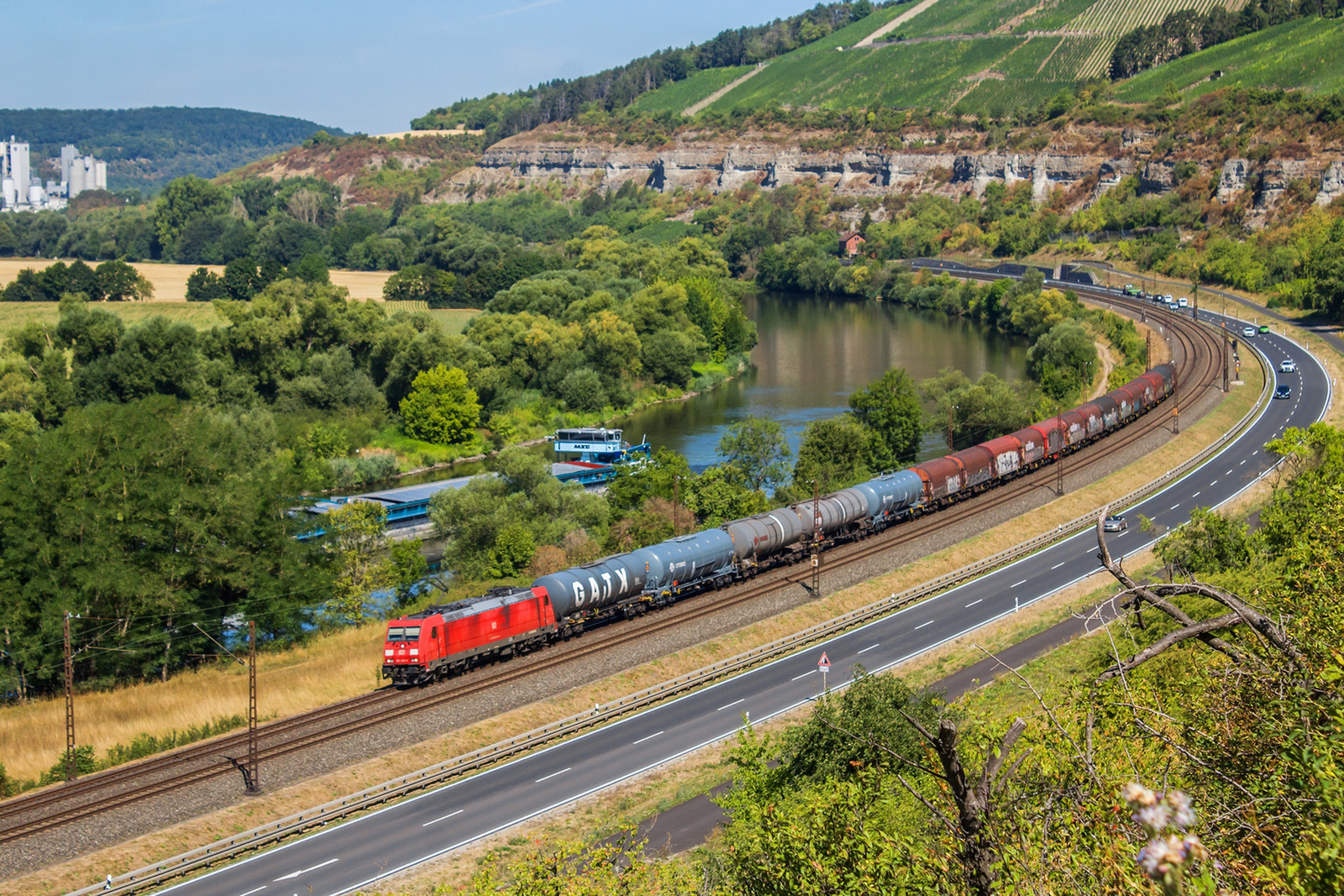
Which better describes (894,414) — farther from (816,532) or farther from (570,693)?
(570,693)

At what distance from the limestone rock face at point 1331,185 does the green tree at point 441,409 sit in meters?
117

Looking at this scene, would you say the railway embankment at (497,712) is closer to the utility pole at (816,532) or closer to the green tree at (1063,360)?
the utility pole at (816,532)

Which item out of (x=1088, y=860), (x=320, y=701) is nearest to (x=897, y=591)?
(x=320, y=701)

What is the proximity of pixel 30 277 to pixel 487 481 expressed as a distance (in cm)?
11743

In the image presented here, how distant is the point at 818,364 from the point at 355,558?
237ft

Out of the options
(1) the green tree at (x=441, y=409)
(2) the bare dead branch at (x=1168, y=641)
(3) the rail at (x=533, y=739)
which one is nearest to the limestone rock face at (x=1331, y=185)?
(3) the rail at (x=533, y=739)

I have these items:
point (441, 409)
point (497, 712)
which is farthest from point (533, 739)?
point (441, 409)

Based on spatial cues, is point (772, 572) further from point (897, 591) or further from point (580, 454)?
point (580, 454)

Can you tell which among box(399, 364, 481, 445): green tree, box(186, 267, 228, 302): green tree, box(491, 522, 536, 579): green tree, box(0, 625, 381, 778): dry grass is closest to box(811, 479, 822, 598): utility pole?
box(491, 522, 536, 579): green tree

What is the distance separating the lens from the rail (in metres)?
28.5

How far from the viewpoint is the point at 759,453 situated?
7312cm

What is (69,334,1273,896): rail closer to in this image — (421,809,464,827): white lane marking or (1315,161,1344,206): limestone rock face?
(421,809,464,827): white lane marking

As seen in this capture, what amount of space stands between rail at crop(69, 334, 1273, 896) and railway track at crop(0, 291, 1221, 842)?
3.59 m

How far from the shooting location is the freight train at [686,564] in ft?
133
